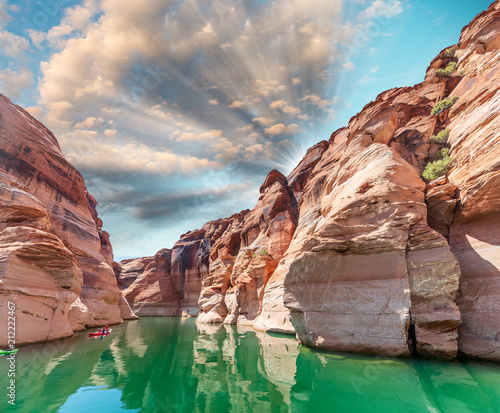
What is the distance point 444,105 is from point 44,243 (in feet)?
99.0

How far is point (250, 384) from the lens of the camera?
870cm

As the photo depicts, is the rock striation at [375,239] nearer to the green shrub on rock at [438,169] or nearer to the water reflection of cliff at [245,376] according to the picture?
the green shrub on rock at [438,169]

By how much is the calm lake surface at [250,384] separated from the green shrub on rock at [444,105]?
1732 centimetres

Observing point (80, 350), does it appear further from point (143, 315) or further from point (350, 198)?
point (143, 315)

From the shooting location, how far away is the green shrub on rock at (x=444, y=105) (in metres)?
18.4

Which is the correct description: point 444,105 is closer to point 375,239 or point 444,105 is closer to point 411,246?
point 411,246

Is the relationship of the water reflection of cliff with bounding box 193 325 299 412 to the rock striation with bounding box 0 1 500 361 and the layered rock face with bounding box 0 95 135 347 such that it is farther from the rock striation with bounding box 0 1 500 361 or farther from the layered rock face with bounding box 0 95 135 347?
the layered rock face with bounding box 0 95 135 347

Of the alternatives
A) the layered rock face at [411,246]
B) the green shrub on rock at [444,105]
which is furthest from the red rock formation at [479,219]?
the green shrub on rock at [444,105]

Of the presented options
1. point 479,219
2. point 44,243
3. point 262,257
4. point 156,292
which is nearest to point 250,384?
point 479,219

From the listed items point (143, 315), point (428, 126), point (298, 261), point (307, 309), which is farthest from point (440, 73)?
point (143, 315)

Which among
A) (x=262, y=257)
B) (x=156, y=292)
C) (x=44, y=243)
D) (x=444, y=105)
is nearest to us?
(x=44, y=243)

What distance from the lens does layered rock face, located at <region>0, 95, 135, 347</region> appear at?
15648mm

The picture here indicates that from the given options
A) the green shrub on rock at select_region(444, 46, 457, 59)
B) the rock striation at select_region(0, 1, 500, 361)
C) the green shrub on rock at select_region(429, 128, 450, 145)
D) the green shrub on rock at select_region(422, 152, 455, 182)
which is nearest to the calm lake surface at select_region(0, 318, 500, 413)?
the rock striation at select_region(0, 1, 500, 361)

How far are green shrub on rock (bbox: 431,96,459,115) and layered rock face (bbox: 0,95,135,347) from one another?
29.9m
